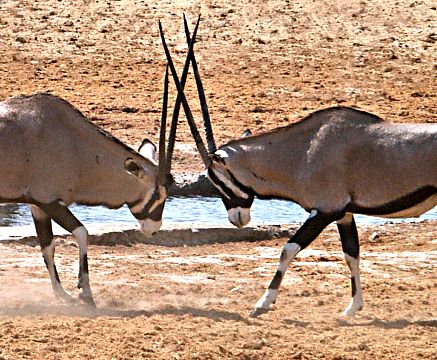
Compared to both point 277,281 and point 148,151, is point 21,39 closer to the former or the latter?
point 148,151

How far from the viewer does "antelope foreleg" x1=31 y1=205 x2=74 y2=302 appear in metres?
10.0

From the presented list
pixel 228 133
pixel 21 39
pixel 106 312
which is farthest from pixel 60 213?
pixel 21 39

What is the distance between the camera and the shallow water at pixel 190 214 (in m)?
13.5

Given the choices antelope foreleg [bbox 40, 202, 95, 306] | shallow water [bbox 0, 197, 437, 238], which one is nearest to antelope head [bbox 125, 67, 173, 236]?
antelope foreleg [bbox 40, 202, 95, 306]

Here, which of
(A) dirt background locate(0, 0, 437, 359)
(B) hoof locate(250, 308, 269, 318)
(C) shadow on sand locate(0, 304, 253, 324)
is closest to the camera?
(A) dirt background locate(0, 0, 437, 359)

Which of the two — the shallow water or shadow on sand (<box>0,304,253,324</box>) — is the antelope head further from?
the shallow water

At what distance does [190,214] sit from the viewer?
13.9 meters

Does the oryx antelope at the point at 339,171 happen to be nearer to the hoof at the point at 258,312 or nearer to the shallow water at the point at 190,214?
the hoof at the point at 258,312

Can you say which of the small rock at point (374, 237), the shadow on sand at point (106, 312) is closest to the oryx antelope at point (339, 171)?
the shadow on sand at point (106, 312)

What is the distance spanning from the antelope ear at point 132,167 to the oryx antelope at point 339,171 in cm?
53

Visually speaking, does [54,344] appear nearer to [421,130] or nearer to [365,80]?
[421,130]

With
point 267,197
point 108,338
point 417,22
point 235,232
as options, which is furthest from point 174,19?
point 108,338

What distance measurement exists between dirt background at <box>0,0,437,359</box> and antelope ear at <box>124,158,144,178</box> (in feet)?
2.88

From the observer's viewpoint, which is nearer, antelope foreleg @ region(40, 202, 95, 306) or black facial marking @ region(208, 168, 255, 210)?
antelope foreleg @ region(40, 202, 95, 306)
